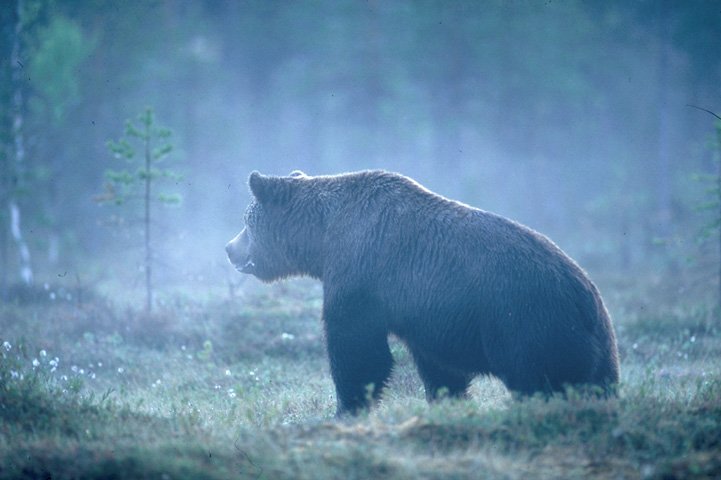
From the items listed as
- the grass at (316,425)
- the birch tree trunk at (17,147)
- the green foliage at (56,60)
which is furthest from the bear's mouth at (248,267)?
the green foliage at (56,60)

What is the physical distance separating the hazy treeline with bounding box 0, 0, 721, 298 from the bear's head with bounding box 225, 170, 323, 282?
45.4ft

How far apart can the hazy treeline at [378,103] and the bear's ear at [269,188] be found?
46.7 feet

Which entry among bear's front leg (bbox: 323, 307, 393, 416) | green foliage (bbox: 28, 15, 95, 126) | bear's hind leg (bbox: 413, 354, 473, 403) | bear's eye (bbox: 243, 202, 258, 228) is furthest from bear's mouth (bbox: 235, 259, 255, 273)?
green foliage (bbox: 28, 15, 95, 126)

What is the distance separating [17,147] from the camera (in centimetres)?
1956

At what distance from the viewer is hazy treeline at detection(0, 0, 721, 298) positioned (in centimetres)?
2706

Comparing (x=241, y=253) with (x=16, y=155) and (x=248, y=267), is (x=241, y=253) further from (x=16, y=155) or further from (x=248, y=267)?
(x=16, y=155)

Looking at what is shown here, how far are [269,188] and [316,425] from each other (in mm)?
3259

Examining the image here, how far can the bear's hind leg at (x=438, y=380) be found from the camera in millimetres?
7438

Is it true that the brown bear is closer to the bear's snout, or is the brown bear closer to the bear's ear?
the bear's ear

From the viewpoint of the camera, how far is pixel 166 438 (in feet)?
19.3

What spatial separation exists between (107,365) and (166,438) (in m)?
5.35

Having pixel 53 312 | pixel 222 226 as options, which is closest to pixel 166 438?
pixel 53 312

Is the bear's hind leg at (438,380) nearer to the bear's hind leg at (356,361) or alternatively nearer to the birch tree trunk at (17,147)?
the bear's hind leg at (356,361)

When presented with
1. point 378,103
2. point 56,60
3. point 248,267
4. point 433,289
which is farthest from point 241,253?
point 378,103
